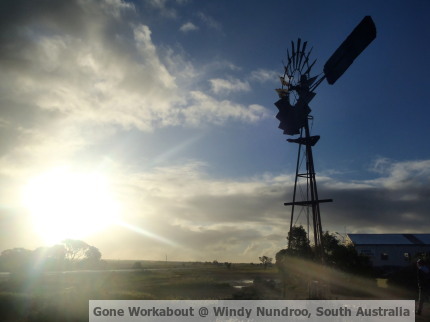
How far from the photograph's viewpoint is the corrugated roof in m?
51.9

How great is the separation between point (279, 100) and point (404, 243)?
4444 centimetres

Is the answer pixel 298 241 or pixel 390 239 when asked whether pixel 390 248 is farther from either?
pixel 298 241

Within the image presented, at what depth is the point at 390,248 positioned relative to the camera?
51.5 metres

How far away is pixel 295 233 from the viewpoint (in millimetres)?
44562

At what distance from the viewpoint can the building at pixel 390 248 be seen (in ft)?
167

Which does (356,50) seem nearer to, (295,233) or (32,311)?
(32,311)

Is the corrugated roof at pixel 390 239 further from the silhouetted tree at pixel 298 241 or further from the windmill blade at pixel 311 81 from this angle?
the windmill blade at pixel 311 81

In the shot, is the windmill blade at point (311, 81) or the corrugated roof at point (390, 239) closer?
the windmill blade at point (311, 81)

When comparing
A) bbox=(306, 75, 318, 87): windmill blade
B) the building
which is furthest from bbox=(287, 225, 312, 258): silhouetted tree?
bbox=(306, 75, 318, 87): windmill blade

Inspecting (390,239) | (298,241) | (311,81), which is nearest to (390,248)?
(390,239)

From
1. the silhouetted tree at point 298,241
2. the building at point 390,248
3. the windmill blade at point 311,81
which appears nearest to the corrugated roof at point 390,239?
the building at point 390,248

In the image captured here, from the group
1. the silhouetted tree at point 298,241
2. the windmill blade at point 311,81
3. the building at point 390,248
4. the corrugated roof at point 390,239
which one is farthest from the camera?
the corrugated roof at point 390,239

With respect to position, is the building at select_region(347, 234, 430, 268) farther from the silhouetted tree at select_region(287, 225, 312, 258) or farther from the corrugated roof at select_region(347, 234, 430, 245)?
the silhouetted tree at select_region(287, 225, 312, 258)

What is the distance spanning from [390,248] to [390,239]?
2.16 meters
